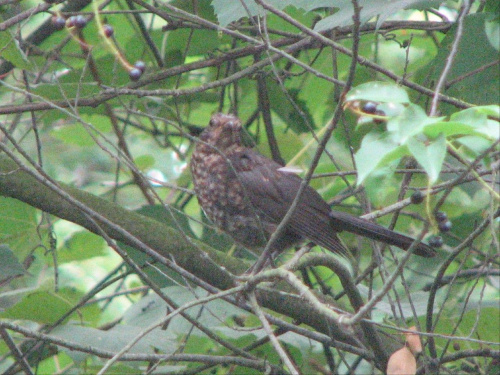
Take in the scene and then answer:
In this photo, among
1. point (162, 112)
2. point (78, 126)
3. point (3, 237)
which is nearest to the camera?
point (3, 237)

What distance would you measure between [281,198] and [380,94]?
235cm

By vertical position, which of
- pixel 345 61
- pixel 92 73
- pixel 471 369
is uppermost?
pixel 345 61

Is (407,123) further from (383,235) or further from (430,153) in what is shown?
(383,235)

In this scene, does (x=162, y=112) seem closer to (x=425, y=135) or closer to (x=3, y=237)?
(x=3, y=237)

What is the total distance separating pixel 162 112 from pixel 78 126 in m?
0.77

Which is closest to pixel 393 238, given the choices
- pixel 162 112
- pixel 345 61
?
pixel 345 61

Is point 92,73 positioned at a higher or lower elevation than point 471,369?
higher

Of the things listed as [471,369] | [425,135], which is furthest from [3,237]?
[425,135]

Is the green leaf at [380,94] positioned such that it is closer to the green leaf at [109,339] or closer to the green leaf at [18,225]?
the green leaf at [109,339]

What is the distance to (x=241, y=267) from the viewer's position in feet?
10.4

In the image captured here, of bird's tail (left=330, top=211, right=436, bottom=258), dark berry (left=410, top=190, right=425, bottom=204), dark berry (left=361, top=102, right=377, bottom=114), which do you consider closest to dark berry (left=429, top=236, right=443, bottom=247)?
bird's tail (left=330, top=211, right=436, bottom=258)

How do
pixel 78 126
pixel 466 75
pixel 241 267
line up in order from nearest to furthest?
pixel 466 75 < pixel 241 267 < pixel 78 126

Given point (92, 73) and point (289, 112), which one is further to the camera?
point (289, 112)

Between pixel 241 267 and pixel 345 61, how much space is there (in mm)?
1492
